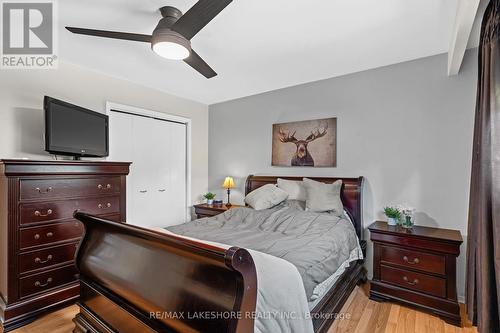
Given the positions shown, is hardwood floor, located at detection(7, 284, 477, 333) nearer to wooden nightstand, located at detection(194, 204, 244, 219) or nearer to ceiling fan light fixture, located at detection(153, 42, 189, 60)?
wooden nightstand, located at detection(194, 204, 244, 219)

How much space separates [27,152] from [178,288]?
2.48 metres

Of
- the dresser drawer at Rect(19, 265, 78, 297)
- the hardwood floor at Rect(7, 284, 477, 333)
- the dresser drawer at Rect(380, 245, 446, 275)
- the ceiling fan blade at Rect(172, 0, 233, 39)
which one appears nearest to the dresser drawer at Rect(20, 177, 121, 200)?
the dresser drawer at Rect(19, 265, 78, 297)

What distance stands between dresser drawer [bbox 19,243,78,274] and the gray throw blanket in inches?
40.7

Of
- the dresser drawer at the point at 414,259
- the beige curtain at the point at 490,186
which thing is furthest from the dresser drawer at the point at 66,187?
the beige curtain at the point at 490,186

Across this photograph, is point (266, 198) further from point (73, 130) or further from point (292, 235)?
point (73, 130)

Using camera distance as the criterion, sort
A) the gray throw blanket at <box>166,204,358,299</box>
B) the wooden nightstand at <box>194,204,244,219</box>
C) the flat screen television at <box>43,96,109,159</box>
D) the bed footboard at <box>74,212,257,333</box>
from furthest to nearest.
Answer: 1. the wooden nightstand at <box>194,204,244,219</box>
2. the flat screen television at <box>43,96,109,159</box>
3. the gray throw blanket at <box>166,204,358,299</box>
4. the bed footboard at <box>74,212,257,333</box>

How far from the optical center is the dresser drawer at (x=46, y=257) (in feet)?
7.10

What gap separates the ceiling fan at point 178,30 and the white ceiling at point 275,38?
0.50ft

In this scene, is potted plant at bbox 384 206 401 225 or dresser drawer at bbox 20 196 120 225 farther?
potted plant at bbox 384 206 401 225

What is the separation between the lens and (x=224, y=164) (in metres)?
4.47

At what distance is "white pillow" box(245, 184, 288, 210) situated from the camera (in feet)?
10.3

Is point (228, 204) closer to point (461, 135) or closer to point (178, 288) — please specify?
point (178, 288)

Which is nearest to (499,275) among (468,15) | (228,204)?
(468,15)

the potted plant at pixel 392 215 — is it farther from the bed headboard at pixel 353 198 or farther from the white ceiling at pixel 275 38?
the white ceiling at pixel 275 38
